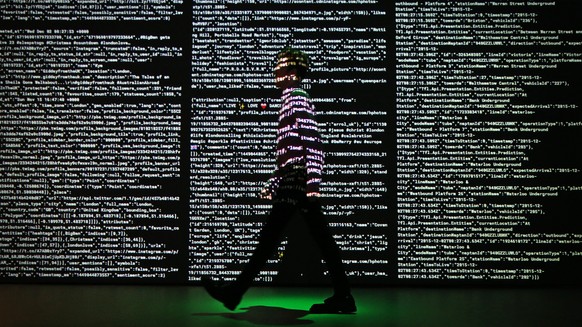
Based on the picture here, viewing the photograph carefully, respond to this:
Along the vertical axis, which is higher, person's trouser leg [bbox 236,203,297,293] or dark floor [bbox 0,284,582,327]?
person's trouser leg [bbox 236,203,297,293]

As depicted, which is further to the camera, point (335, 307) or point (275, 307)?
point (275, 307)

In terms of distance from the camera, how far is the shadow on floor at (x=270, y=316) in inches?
173

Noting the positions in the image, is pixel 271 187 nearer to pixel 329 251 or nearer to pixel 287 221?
pixel 287 221

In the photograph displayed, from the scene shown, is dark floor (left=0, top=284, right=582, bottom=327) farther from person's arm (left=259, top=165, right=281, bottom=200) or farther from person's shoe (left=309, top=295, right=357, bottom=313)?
person's arm (left=259, top=165, right=281, bottom=200)

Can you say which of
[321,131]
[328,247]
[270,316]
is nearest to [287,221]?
[328,247]

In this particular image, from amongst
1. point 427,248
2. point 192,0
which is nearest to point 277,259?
point 427,248

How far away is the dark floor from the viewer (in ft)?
14.4

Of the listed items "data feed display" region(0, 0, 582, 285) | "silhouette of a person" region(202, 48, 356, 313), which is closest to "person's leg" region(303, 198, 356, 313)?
"silhouette of a person" region(202, 48, 356, 313)

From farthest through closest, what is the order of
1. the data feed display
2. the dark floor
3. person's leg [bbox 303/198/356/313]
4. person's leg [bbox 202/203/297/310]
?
the data feed display < person's leg [bbox 303/198/356/313] < person's leg [bbox 202/203/297/310] < the dark floor

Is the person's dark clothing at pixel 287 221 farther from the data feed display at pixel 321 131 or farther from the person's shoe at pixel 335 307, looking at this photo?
the data feed display at pixel 321 131

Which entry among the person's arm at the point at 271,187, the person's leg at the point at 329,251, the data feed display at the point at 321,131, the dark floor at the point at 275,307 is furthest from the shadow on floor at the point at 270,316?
the data feed display at the point at 321,131

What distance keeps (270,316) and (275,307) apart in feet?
1.42

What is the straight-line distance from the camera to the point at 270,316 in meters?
4.63

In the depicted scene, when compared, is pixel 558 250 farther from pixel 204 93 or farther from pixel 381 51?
pixel 204 93
